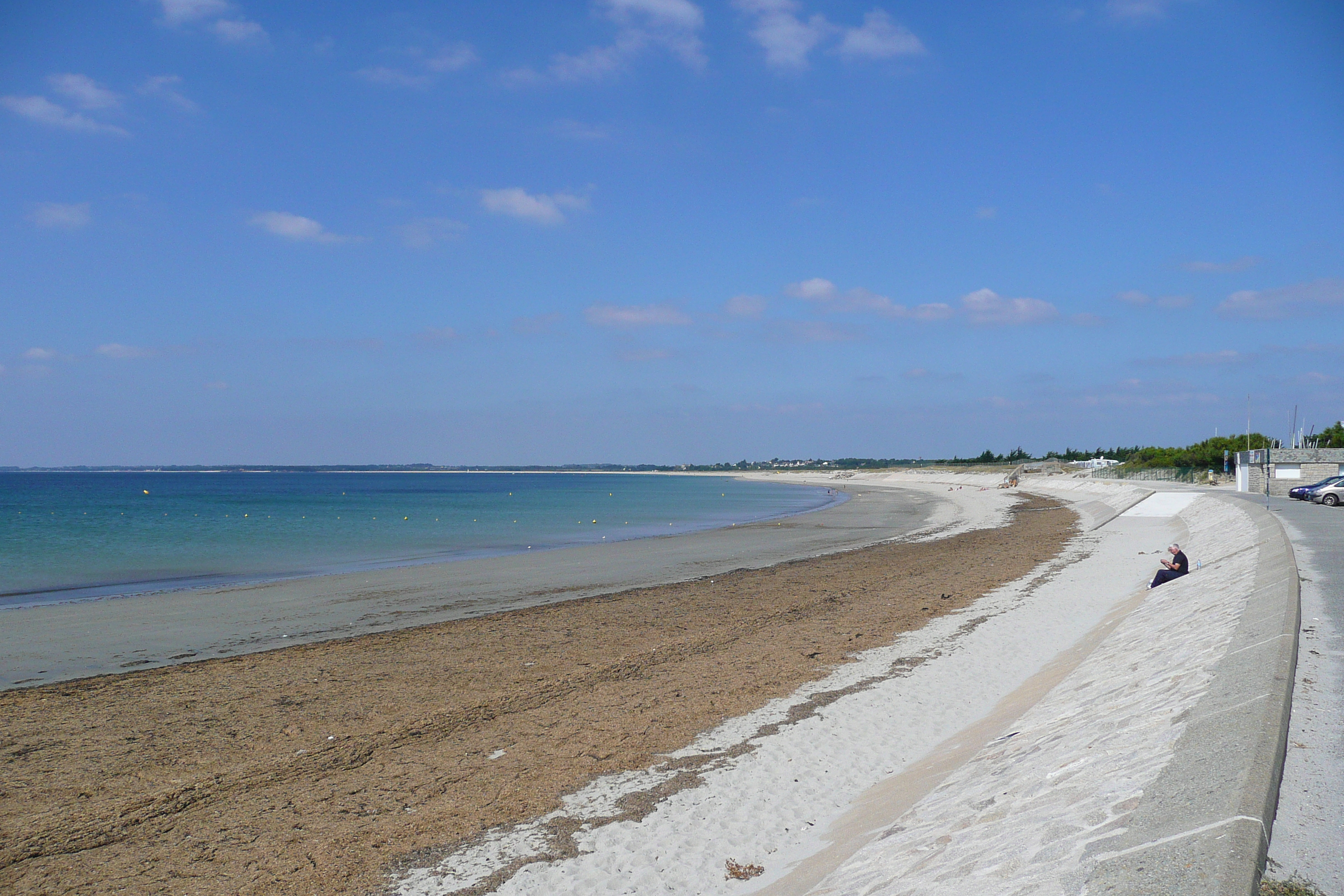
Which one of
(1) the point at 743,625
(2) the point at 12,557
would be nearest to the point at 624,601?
(1) the point at 743,625

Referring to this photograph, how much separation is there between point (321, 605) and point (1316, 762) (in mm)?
17704

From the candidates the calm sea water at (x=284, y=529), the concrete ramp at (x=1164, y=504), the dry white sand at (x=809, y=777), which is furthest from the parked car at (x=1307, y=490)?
the dry white sand at (x=809, y=777)

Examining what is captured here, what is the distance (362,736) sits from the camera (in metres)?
8.52

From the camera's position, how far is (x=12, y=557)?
29062 millimetres

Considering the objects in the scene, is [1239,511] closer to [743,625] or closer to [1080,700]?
[743,625]

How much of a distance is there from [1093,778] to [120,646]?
14.9 meters

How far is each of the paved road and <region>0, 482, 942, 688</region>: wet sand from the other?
13.3 meters

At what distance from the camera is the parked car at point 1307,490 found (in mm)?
33500

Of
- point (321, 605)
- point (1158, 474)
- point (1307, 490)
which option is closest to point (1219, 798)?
point (321, 605)

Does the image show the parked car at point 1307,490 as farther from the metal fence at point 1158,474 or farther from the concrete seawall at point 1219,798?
the concrete seawall at point 1219,798

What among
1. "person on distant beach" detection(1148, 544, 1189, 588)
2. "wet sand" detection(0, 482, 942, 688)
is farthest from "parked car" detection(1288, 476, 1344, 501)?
"person on distant beach" detection(1148, 544, 1189, 588)

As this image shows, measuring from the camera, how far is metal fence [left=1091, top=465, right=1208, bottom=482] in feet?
194

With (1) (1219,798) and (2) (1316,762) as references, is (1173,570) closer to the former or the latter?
(2) (1316,762)

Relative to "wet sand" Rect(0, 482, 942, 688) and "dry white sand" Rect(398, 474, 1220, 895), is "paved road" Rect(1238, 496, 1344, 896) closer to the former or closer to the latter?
"dry white sand" Rect(398, 474, 1220, 895)
